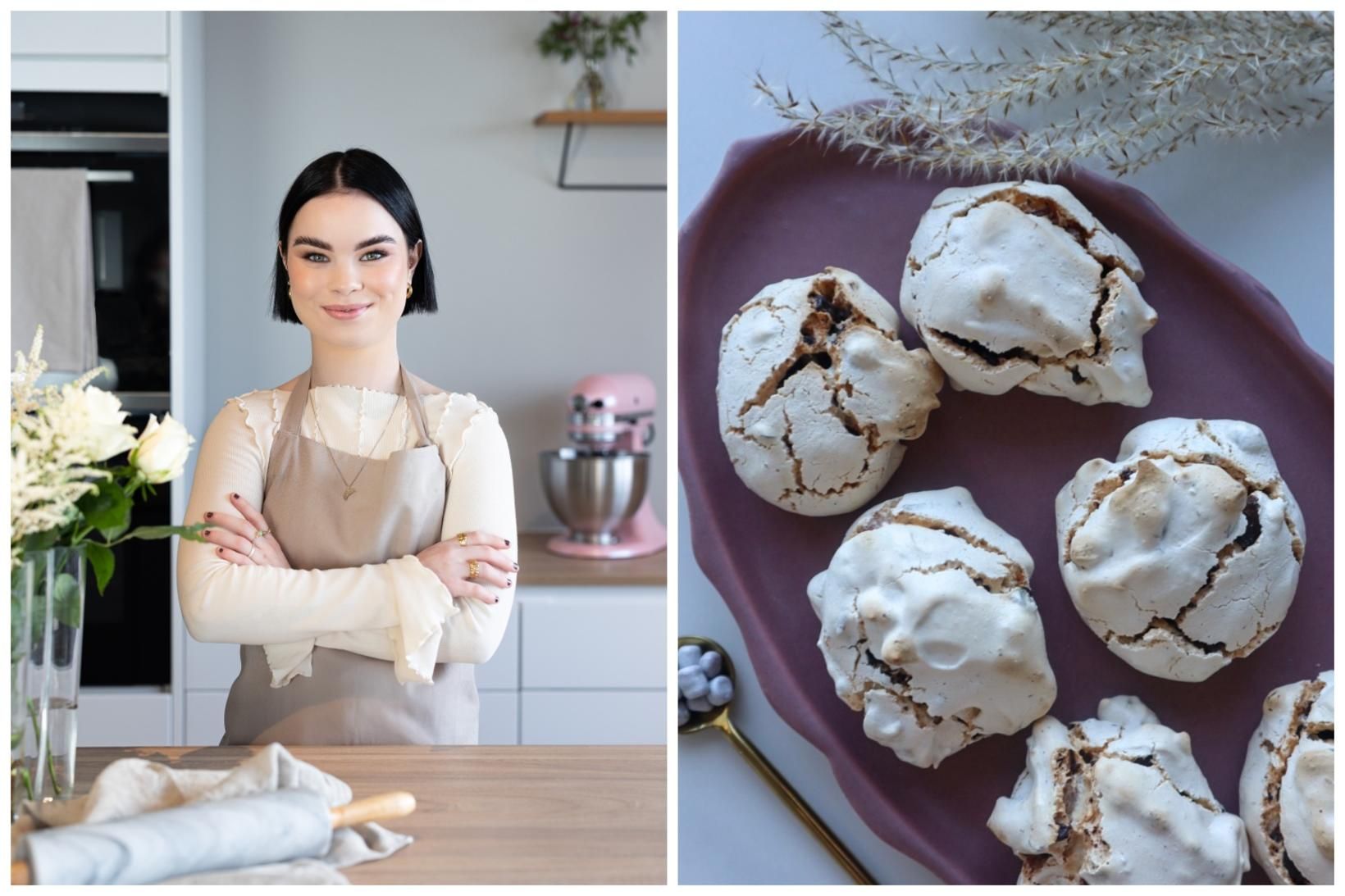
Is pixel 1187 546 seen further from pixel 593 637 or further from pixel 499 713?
pixel 499 713

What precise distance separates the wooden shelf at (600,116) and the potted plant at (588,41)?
40 millimetres

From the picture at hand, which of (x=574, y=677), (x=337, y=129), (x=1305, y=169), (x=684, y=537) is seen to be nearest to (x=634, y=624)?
(x=574, y=677)

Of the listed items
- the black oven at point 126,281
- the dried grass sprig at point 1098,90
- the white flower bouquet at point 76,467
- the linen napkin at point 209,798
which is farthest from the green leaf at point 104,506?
the black oven at point 126,281

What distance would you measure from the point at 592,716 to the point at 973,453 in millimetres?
1136

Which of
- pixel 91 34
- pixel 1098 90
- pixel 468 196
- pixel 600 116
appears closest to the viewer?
pixel 1098 90

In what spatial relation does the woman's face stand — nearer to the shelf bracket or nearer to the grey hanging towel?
the grey hanging towel

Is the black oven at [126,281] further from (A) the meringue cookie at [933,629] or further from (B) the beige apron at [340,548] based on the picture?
(A) the meringue cookie at [933,629]

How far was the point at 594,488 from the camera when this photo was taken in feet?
6.64

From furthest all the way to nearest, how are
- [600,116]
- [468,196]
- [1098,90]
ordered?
[468,196]
[600,116]
[1098,90]

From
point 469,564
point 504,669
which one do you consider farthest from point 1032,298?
point 504,669

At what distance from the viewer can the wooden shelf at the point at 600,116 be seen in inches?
81.3

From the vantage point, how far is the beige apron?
978 millimetres

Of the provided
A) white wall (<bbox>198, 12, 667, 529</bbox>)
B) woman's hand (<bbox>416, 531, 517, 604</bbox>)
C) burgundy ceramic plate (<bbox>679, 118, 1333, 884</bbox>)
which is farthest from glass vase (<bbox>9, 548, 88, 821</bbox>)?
white wall (<bbox>198, 12, 667, 529</bbox>)

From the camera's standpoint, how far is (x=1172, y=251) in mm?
1021
